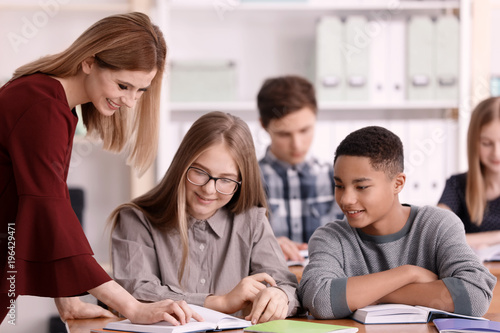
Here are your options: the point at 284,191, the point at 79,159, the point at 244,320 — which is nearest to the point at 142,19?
the point at 244,320

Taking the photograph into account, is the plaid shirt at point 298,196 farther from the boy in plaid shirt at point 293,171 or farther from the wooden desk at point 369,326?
the wooden desk at point 369,326

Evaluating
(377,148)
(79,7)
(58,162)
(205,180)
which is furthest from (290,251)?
(79,7)

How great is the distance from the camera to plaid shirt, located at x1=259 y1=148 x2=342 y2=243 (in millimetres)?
2676

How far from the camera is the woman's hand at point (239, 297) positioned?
1430 millimetres

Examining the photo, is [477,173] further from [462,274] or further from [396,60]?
[396,60]

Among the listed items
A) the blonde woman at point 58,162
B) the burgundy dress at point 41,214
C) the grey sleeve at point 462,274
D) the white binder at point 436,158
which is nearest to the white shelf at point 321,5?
the white binder at point 436,158

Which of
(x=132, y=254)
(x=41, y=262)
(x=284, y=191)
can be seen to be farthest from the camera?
(x=284, y=191)

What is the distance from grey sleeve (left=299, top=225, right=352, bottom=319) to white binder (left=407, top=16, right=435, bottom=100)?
2077mm

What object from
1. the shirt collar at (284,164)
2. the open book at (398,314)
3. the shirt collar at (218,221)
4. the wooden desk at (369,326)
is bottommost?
the wooden desk at (369,326)

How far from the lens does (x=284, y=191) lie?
107 inches

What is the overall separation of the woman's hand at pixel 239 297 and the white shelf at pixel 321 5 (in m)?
2.32

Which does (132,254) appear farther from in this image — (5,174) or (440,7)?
(440,7)

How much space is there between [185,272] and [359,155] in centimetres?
56

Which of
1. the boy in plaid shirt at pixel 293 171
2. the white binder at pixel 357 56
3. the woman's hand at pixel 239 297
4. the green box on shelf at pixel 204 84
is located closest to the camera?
the woman's hand at pixel 239 297
